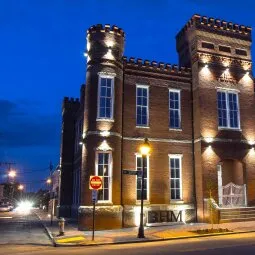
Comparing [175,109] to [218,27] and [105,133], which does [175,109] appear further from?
[218,27]

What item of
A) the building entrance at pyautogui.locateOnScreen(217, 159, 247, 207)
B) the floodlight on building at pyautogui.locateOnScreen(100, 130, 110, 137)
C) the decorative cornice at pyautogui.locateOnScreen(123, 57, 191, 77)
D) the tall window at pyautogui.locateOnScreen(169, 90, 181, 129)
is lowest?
the building entrance at pyautogui.locateOnScreen(217, 159, 247, 207)

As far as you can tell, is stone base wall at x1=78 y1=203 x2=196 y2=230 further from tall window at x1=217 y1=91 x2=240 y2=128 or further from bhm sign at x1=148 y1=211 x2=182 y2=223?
tall window at x1=217 y1=91 x2=240 y2=128

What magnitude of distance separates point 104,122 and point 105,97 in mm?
1742

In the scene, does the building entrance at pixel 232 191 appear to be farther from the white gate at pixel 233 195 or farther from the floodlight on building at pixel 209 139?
the floodlight on building at pixel 209 139

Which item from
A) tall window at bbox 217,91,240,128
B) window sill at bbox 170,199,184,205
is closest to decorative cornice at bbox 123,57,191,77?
tall window at bbox 217,91,240,128

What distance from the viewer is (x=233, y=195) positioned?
24.2m

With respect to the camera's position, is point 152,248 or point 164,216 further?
point 164,216

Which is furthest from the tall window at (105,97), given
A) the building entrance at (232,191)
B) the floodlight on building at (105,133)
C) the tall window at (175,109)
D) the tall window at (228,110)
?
the building entrance at (232,191)

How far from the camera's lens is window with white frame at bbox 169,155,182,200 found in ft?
78.3

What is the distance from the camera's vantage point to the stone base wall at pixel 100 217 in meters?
20.8

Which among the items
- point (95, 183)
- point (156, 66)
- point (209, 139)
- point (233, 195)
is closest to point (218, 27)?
point (156, 66)

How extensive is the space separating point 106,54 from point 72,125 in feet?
43.3

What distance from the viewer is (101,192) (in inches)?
847

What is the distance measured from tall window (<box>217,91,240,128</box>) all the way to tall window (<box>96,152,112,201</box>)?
8.65 metres
